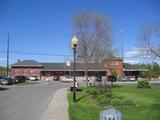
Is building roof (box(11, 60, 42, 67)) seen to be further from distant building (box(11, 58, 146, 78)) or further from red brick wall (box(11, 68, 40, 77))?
red brick wall (box(11, 68, 40, 77))

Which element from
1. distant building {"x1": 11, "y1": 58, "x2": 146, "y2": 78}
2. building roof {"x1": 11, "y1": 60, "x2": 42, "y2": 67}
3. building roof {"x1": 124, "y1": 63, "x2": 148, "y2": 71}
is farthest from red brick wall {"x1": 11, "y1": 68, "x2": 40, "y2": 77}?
building roof {"x1": 124, "y1": 63, "x2": 148, "y2": 71}

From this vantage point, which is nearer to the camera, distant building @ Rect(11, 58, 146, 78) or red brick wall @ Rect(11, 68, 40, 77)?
distant building @ Rect(11, 58, 146, 78)

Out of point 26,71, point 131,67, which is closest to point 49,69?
point 26,71

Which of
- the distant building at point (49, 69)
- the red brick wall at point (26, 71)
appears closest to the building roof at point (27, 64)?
the distant building at point (49, 69)

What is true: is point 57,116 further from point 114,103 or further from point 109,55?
point 109,55

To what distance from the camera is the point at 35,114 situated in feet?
54.0

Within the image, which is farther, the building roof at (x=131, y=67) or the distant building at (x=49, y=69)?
the building roof at (x=131, y=67)

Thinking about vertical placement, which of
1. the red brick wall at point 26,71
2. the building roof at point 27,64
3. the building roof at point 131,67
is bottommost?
the red brick wall at point 26,71

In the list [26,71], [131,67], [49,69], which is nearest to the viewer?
[49,69]

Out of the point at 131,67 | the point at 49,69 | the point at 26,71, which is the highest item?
the point at 131,67

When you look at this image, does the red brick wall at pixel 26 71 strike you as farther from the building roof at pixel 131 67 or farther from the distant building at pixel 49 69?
the building roof at pixel 131 67

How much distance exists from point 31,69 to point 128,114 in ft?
268

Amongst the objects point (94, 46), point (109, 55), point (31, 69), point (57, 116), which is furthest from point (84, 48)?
point (31, 69)

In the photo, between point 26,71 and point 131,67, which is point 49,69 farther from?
point 131,67
